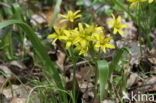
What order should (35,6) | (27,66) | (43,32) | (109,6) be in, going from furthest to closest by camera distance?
(35,6) < (109,6) < (43,32) < (27,66)

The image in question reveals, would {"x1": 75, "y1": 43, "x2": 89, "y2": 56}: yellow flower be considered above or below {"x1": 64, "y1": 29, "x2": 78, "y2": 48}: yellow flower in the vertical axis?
below

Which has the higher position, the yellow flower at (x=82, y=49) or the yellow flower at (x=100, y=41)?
the yellow flower at (x=100, y=41)

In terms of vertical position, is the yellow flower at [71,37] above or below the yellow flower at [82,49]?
above

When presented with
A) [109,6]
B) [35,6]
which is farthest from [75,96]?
[35,6]

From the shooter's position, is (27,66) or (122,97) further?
(27,66)

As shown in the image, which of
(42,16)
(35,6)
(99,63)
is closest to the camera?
(99,63)

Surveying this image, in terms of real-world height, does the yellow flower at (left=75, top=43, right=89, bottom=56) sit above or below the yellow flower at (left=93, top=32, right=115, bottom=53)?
below

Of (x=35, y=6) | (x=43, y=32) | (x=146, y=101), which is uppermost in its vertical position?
(x=35, y=6)

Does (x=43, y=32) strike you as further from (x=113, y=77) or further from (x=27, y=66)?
(x=113, y=77)

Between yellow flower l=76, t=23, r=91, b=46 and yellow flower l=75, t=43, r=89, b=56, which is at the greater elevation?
yellow flower l=76, t=23, r=91, b=46

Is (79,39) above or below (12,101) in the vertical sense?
above

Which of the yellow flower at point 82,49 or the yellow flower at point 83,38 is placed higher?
the yellow flower at point 83,38
